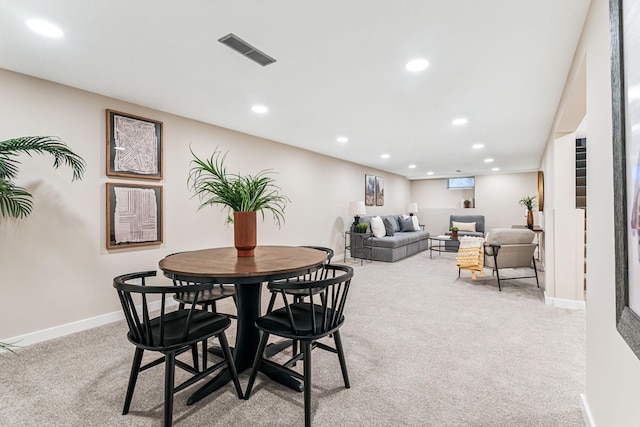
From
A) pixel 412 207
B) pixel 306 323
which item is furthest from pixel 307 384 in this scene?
pixel 412 207

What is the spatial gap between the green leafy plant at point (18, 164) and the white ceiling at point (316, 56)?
64cm

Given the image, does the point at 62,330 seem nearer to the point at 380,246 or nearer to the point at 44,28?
the point at 44,28

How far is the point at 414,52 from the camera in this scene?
7.14 feet

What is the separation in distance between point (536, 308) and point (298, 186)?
153 inches

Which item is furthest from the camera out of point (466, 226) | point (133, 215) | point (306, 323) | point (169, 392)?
point (466, 226)

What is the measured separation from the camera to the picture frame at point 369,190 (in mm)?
7680

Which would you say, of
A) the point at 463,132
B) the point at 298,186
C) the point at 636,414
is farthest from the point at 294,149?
the point at 636,414

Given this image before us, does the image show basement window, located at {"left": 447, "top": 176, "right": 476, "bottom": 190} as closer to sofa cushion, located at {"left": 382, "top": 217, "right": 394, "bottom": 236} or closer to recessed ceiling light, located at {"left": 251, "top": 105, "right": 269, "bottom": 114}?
sofa cushion, located at {"left": 382, "top": 217, "right": 394, "bottom": 236}

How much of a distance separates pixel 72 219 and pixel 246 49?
2248mm

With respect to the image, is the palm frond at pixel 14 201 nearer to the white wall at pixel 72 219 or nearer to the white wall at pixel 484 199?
the white wall at pixel 72 219

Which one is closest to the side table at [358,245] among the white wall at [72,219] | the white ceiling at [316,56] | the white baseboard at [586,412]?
the white ceiling at [316,56]

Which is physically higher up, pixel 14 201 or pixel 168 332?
pixel 14 201

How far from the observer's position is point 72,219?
2781mm

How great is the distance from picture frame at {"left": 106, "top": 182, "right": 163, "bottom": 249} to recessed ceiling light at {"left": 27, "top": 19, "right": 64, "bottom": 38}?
1.40m
